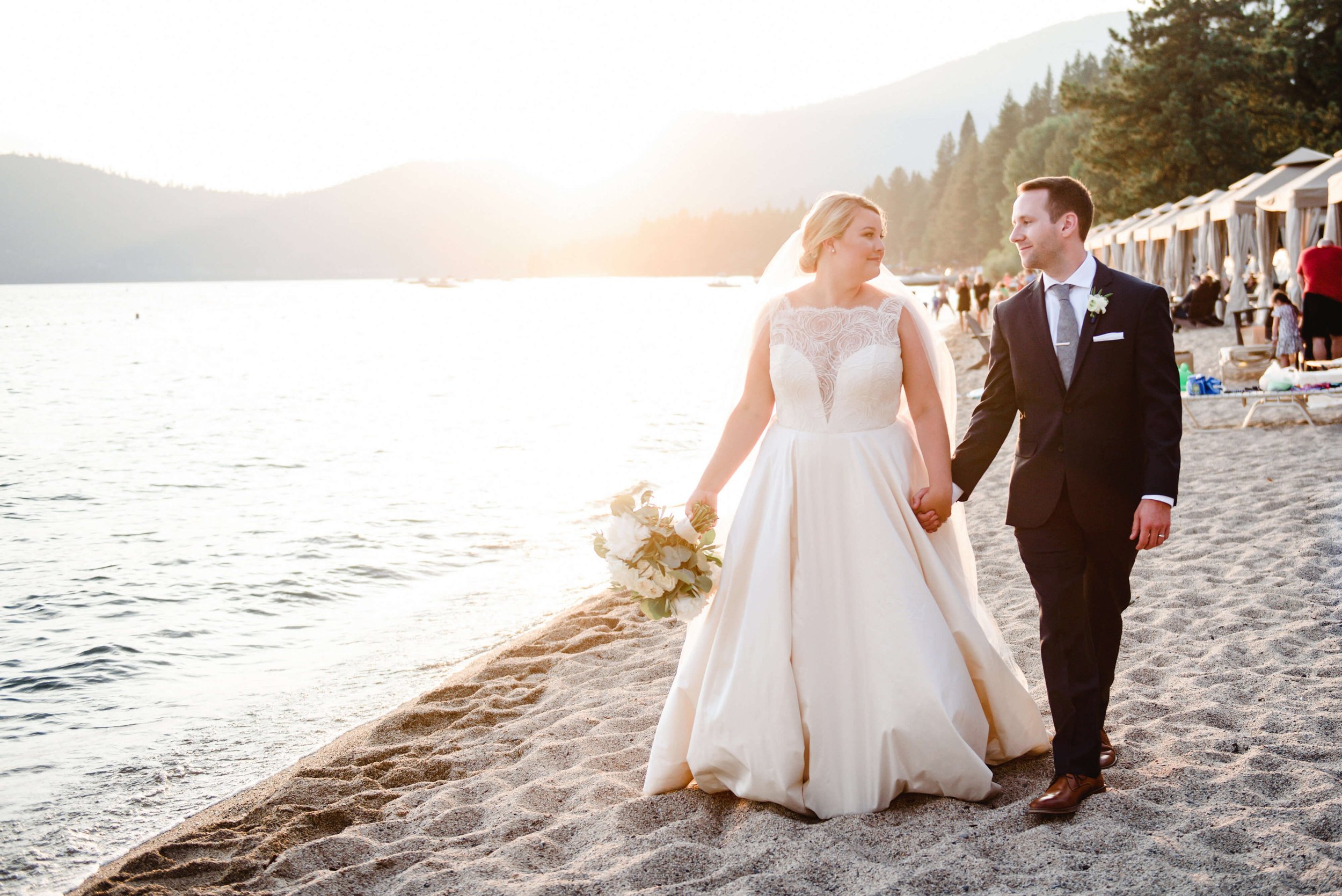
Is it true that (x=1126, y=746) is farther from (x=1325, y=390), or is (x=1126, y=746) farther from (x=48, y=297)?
(x=48, y=297)

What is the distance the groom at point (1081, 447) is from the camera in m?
3.07

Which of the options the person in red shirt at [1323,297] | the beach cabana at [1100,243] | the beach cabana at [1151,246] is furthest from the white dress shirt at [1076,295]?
the beach cabana at [1100,243]

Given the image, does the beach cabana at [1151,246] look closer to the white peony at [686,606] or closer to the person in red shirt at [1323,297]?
the person in red shirt at [1323,297]

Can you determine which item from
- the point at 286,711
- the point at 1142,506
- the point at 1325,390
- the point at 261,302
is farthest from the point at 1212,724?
the point at 261,302

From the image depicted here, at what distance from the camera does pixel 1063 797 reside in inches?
123

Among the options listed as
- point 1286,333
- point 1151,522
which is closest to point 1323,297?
point 1286,333

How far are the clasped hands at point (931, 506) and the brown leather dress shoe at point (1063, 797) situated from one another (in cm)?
90

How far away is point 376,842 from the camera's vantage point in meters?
3.80

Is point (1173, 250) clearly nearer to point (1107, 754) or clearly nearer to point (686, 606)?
point (1107, 754)

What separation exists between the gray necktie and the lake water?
118cm

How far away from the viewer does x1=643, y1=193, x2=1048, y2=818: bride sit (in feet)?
10.9

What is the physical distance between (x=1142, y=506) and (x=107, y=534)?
12464 millimetres

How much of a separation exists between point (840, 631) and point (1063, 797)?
2.76 ft

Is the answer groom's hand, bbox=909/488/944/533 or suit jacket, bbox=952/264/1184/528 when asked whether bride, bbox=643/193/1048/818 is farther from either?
suit jacket, bbox=952/264/1184/528
